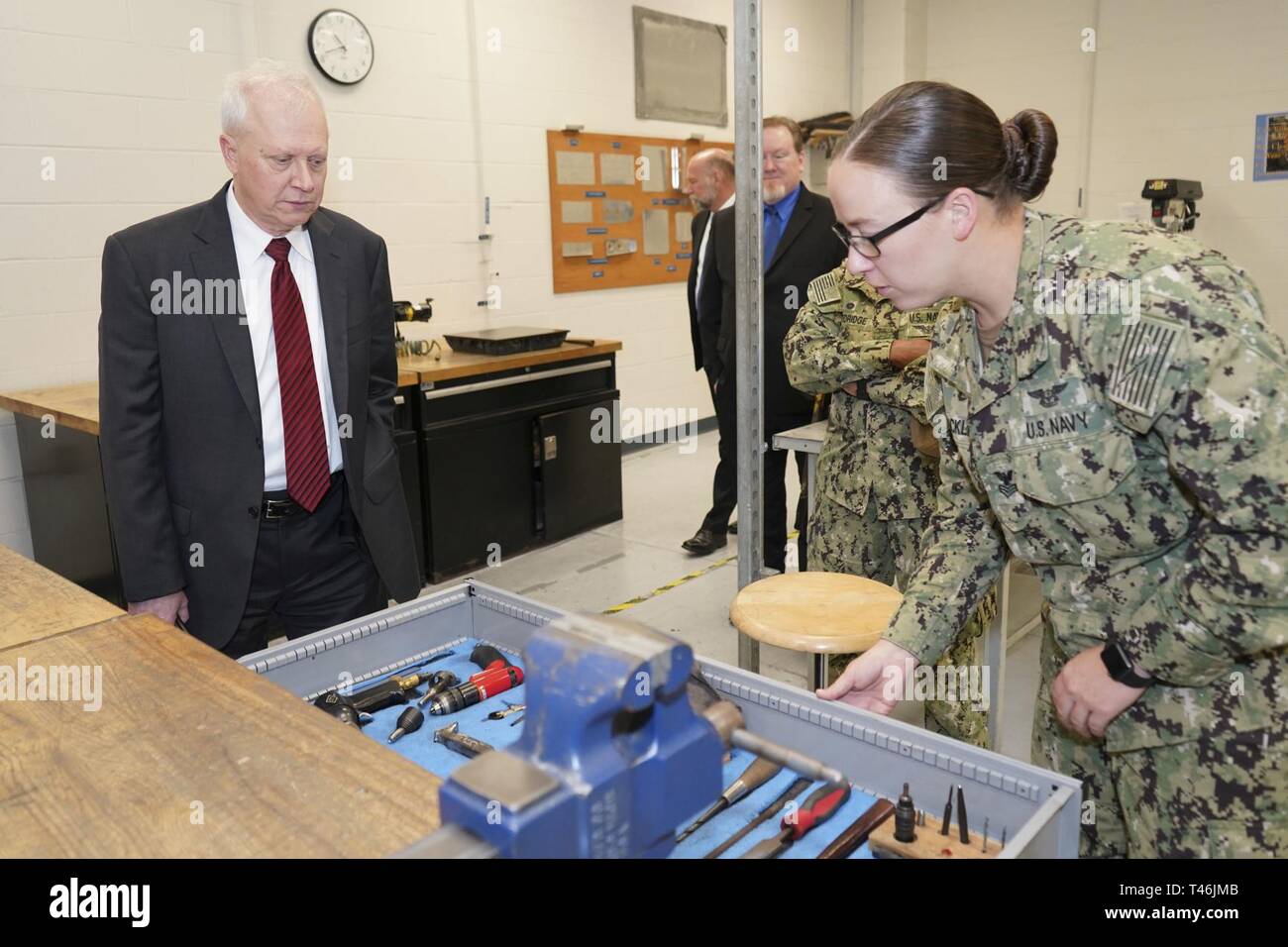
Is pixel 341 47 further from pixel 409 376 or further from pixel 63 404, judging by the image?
pixel 63 404

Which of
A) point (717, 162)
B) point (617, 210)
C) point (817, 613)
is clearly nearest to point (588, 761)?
point (817, 613)

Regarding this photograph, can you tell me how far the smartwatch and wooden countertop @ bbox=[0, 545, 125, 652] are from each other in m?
1.27

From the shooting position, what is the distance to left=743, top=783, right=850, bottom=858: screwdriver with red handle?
0.96 meters

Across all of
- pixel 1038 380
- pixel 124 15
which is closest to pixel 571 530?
pixel 124 15

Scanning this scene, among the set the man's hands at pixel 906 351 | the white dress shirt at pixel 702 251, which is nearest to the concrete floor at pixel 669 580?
the man's hands at pixel 906 351

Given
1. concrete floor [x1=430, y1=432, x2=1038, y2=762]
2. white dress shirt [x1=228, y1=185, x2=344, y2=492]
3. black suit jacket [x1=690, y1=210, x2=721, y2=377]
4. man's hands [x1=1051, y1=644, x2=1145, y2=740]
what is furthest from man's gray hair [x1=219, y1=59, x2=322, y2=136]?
black suit jacket [x1=690, y1=210, x2=721, y2=377]

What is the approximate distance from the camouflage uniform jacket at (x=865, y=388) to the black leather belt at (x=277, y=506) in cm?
128

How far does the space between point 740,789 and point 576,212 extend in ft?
16.0

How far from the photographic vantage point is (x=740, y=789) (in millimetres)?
1063

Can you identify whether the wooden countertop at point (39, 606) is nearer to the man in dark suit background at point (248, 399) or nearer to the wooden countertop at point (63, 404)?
the man in dark suit background at point (248, 399)

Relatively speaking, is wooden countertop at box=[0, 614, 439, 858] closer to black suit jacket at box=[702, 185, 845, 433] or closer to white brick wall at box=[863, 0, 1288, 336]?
black suit jacket at box=[702, 185, 845, 433]

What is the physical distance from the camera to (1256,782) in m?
1.15

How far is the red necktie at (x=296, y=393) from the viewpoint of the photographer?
1.79 m

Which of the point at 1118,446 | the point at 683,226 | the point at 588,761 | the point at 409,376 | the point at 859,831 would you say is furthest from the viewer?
the point at 683,226
